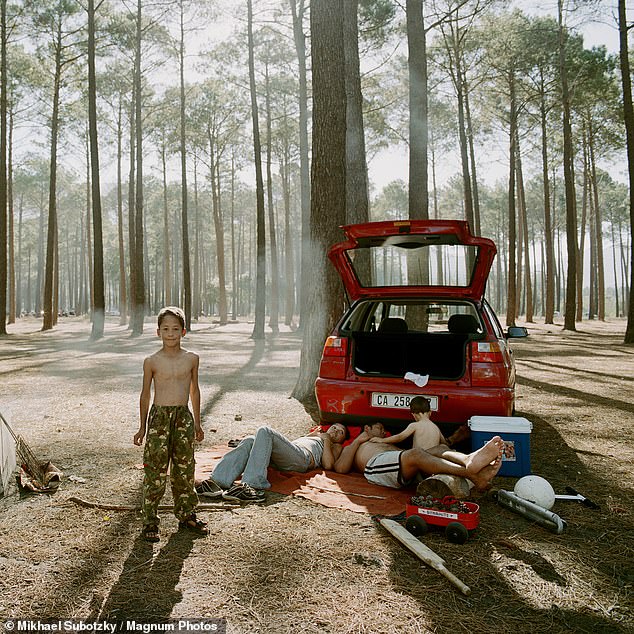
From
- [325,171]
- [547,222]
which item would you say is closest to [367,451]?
[325,171]

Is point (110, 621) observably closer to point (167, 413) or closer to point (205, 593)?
point (205, 593)

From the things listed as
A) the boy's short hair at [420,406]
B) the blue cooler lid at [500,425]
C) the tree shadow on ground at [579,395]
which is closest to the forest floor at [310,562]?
the blue cooler lid at [500,425]

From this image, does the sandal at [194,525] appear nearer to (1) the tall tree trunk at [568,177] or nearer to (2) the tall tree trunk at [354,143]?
(2) the tall tree trunk at [354,143]

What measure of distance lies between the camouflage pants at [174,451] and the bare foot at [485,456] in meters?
1.75

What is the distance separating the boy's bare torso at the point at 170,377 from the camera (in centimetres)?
312

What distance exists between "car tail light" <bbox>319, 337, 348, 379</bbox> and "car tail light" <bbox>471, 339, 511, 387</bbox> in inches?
43.2

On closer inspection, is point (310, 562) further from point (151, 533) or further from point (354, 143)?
point (354, 143)

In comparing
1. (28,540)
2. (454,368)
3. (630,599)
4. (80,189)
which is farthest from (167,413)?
(80,189)

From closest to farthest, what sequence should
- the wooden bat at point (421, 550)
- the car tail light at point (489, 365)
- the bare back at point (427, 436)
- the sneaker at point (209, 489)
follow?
the wooden bat at point (421, 550)
the sneaker at point (209, 489)
the bare back at point (427, 436)
the car tail light at point (489, 365)

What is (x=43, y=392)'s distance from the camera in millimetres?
7941

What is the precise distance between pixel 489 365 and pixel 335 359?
1304 mm

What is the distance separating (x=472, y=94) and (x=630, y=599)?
2361 centimetres

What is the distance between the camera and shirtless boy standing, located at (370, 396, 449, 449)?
399 cm

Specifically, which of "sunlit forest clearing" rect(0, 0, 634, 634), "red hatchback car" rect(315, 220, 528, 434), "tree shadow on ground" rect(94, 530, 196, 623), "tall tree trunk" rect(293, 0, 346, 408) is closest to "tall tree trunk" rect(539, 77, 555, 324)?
"sunlit forest clearing" rect(0, 0, 634, 634)
